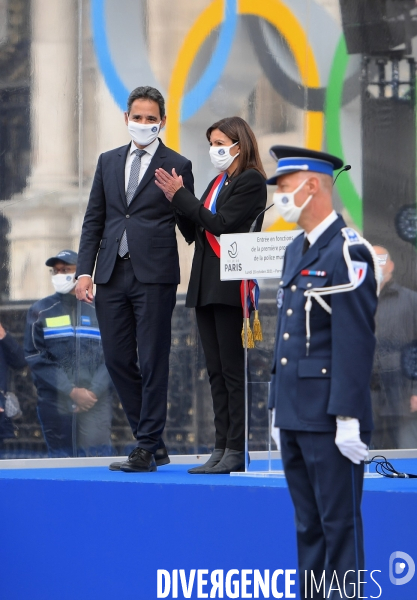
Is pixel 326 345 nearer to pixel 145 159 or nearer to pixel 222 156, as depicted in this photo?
pixel 222 156

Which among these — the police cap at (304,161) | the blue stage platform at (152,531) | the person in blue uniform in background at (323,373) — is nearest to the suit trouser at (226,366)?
the blue stage platform at (152,531)

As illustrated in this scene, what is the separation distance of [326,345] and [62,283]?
12.2 ft

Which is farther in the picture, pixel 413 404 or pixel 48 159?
pixel 413 404

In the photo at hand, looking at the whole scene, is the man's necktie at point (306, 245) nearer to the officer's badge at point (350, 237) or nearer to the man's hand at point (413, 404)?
the officer's badge at point (350, 237)

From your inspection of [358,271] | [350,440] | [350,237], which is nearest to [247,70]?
[350,237]

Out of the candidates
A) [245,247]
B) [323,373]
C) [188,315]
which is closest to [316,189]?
[323,373]

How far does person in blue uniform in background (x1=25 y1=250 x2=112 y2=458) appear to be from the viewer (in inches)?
263

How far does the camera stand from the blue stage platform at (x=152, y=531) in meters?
4.19

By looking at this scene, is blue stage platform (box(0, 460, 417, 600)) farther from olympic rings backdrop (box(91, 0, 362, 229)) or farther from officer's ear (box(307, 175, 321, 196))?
olympic rings backdrop (box(91, 0, 362, 229))

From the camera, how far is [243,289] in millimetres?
4902

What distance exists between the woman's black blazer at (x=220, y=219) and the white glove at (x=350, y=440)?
6.03 ft

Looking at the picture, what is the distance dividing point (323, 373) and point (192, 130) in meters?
3.89

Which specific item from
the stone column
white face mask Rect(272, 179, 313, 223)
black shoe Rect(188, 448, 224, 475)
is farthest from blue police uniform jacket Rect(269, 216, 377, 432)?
the stone column

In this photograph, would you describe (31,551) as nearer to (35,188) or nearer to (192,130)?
(35,188)
